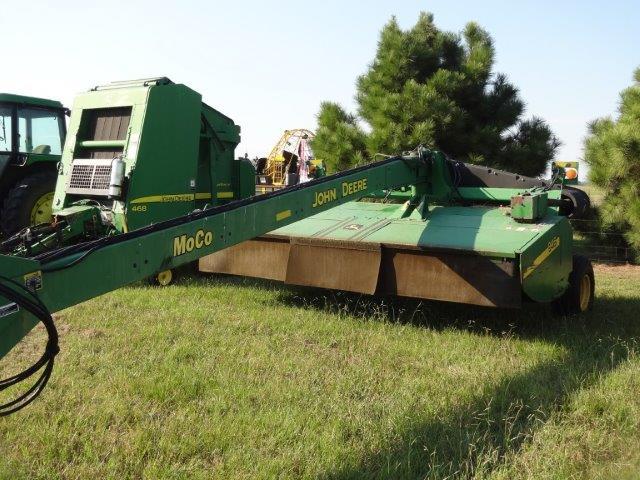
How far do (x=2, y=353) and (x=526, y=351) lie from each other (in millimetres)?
3449

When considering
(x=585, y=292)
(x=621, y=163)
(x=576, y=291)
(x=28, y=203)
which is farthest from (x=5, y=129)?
(x=621, y=163)

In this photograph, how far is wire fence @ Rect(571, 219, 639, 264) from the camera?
9.75 m

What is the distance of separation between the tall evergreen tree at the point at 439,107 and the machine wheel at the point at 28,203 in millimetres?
5022

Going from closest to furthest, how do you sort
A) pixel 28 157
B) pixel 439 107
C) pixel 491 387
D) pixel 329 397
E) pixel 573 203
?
pixel 329 397, pixel 491 387, pixel 573 203, pixel 28 157, pixel 439 107

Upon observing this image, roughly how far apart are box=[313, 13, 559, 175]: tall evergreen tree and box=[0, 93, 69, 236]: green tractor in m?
4.64

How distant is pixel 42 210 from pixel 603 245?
8.65m

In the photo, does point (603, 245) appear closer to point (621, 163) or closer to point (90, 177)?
point (621, 163)

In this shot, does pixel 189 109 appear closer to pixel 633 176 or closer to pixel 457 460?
pixel 457 460

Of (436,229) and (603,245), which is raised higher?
(436,229)

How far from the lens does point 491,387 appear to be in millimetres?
3523

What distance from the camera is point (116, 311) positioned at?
5.26 m

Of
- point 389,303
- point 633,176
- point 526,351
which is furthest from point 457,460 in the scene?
point 633,176

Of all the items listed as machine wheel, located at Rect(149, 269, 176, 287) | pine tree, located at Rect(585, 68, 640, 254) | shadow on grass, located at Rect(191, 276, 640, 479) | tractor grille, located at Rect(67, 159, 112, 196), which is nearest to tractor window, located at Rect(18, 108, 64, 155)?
tractor grille, located at Rect(67, 159, 112, 196)

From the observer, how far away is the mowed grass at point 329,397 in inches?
104
